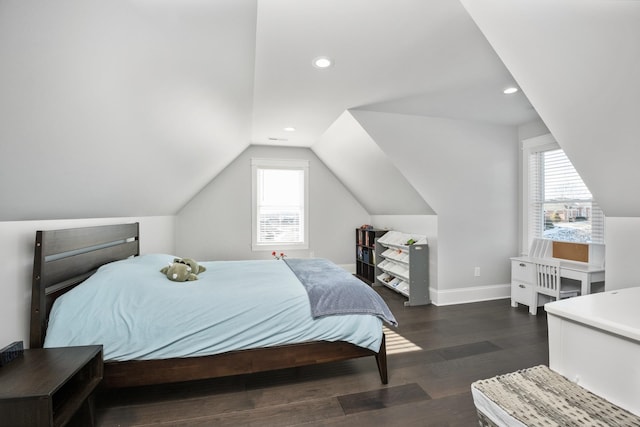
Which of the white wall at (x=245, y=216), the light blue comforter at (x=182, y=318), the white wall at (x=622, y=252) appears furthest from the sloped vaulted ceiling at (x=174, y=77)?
the white wall at (x=245, y=216)

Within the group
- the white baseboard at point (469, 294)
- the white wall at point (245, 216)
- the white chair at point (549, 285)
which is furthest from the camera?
the white wall at point (245, 216)

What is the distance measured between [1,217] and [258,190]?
12.1 feet

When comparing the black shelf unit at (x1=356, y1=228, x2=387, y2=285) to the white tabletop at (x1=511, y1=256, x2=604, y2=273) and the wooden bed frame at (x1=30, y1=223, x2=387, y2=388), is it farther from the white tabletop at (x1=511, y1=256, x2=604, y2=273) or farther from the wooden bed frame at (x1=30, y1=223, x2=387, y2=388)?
the wooden bed frame at (x1=30, y1=223, x2=387, y2=388)

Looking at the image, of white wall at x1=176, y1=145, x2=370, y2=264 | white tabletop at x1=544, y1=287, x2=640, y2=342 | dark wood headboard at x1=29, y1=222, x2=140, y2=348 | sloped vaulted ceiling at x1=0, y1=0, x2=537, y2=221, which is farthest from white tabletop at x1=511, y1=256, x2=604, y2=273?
dark wood headboard at x1=29, y1=222, x2=140, y2=348

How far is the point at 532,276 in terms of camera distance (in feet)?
11.5

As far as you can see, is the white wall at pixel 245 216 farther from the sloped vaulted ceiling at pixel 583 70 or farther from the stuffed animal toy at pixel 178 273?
the sloped vaulted ceiling at pixel 583 70

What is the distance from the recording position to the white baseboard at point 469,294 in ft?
12.8

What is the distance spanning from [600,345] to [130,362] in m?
2.23

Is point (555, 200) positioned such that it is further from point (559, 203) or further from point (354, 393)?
point (354, 393)

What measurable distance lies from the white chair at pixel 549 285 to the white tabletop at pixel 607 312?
219 cm

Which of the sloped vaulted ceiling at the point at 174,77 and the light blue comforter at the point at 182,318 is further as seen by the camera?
the light blue comforter at the point at 182,318

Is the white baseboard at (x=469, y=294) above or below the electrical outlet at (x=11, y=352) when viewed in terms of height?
below

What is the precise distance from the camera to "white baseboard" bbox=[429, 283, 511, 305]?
3.90 meters

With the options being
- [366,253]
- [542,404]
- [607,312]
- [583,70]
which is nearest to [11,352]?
[542,404]
